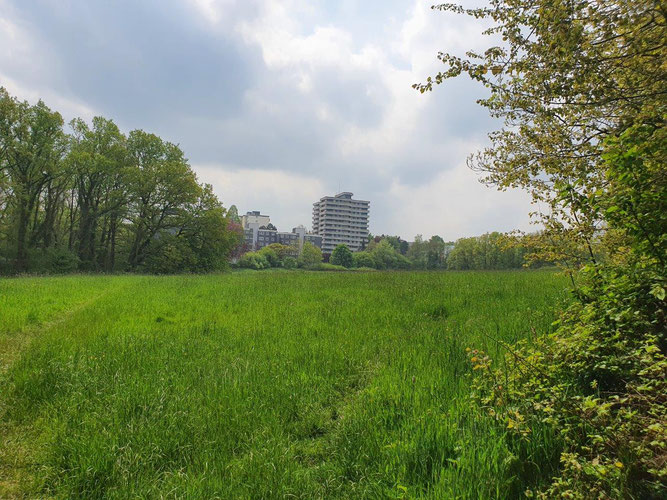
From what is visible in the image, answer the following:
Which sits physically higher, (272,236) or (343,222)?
(343,222)

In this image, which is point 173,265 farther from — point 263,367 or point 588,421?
point 588,421

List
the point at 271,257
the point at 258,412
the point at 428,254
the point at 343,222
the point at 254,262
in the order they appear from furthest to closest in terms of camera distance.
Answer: the point at 343,222, the point at 428,254, the point at 271,257, the point at 254,262, the point at 258,412

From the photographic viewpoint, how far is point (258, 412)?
413cm

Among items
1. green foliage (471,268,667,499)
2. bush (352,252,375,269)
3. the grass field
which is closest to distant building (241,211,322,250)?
bush (352,252,375,269)

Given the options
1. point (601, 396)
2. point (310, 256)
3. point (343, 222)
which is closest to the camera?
point (601, 396)

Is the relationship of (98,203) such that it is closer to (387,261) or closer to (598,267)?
(598,267)

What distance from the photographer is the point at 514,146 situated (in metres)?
6.04

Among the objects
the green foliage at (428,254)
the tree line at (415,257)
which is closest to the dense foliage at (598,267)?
the tree line at (415,257)

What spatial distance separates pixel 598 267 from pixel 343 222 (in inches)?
7080

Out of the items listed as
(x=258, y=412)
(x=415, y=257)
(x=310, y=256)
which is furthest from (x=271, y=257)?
(x=258, y=412)

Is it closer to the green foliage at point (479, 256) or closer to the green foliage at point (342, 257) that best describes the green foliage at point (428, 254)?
the green foliage at point (479, 256)

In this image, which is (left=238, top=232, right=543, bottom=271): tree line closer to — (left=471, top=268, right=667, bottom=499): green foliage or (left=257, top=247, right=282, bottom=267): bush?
(left=257, top=247, right=282, bottom=267): bush

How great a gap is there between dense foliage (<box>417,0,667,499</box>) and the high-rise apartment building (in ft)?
569

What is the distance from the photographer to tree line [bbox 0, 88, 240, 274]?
32.7 metres
